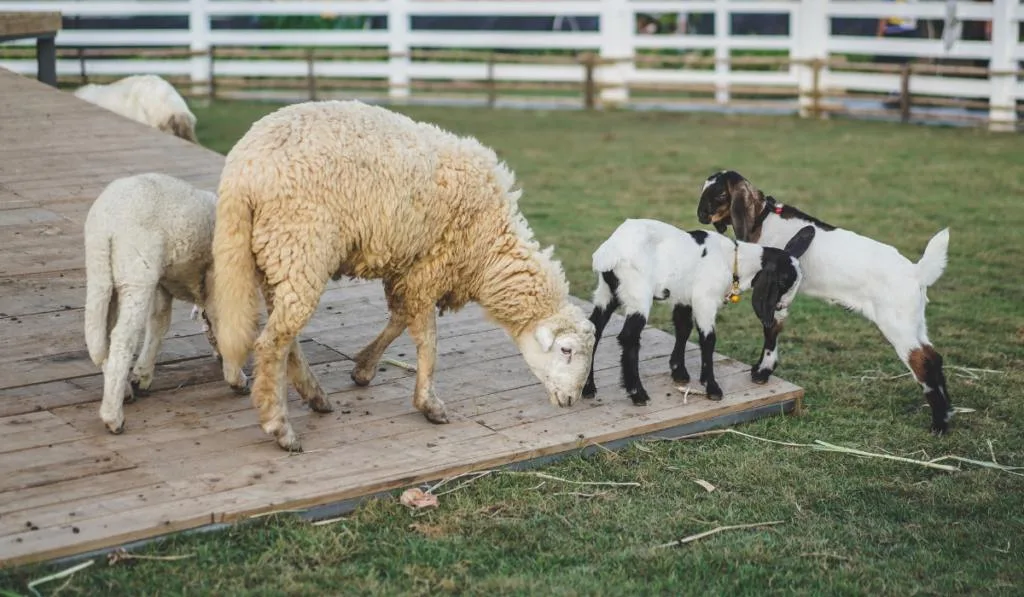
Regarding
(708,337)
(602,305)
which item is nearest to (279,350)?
(602,305)

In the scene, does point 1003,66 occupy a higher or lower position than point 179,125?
higher

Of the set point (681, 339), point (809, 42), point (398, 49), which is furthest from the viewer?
point (398, 49)

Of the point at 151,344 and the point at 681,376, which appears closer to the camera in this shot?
the point at 151,344

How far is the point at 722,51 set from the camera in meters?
17.8

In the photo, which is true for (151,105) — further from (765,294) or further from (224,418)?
(765,294)

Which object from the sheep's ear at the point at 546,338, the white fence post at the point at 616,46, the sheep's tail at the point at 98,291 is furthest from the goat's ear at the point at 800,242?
the white fence post at the point at 616,46

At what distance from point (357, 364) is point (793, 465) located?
6.27 ft

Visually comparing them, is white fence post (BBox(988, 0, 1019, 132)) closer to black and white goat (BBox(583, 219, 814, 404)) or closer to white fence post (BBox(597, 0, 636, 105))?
white fence post (BBox(597, 0, 636, 105))

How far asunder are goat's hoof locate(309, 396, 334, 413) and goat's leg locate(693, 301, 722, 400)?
5.38ft

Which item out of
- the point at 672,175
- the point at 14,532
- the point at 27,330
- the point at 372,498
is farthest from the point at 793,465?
the point at 672,175

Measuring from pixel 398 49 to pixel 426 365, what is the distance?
1469 cm

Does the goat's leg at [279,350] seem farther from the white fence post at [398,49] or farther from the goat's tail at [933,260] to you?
the white fence post at [398,49]

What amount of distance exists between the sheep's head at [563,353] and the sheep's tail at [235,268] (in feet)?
4.03

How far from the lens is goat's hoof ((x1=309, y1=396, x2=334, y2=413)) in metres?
5.03
